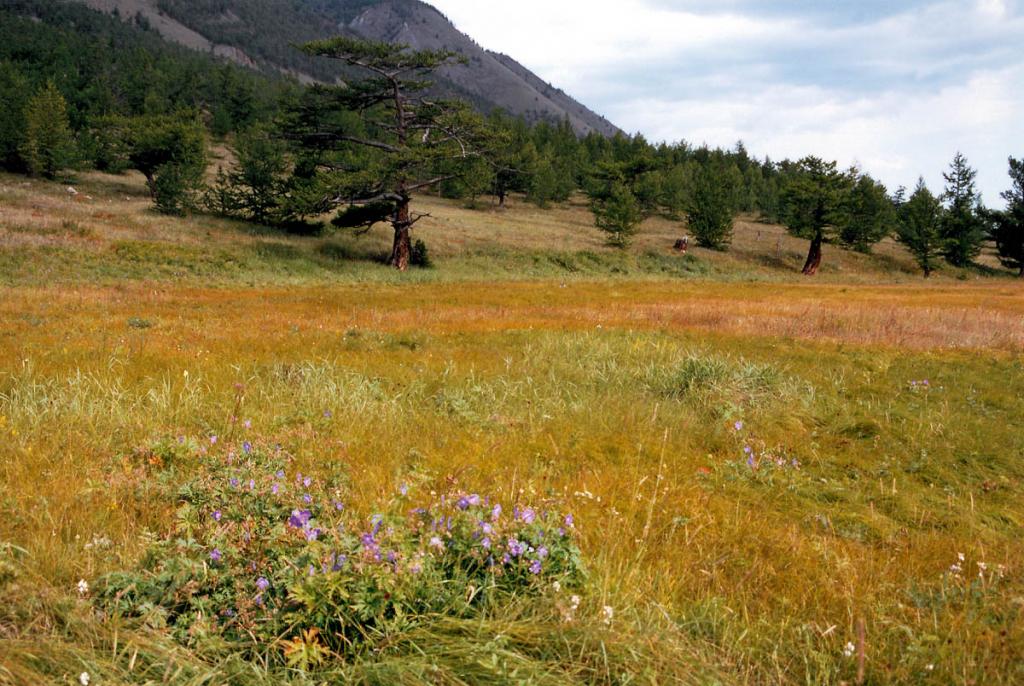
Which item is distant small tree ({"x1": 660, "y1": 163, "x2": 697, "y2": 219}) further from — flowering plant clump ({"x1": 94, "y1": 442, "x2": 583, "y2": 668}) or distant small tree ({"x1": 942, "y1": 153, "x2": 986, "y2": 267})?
flowering plant clump ({"x1": 94, "y1": 442, "x2": 583, "y2": 668})

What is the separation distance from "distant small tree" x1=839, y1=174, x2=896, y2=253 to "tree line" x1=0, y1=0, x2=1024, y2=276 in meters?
0.25

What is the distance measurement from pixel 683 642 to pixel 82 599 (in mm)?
2893

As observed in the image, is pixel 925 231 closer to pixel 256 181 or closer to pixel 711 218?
pixel 711 218

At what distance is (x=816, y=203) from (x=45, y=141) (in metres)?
67.4

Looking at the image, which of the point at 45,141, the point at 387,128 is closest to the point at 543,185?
the point at 387,128

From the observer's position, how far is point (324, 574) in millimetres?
2684

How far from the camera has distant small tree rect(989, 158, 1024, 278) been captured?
62.9 meters

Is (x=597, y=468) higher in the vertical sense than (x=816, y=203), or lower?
lower

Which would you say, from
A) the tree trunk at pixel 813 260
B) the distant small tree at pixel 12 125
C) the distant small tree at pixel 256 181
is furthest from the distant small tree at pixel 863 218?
the distant small tree at pixel 12 125

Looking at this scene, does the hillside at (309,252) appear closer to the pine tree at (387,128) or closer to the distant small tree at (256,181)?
the distant small tree at (256,181)

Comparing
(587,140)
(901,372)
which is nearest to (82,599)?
(901,372)

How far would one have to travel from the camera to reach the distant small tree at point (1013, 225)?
6294 centimetres

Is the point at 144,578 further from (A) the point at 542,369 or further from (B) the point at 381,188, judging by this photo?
(B) the point at 381,188

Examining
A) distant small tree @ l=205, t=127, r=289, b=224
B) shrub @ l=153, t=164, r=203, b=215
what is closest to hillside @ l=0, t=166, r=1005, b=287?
shrub @ l=153, t=164, r=203, b=215
